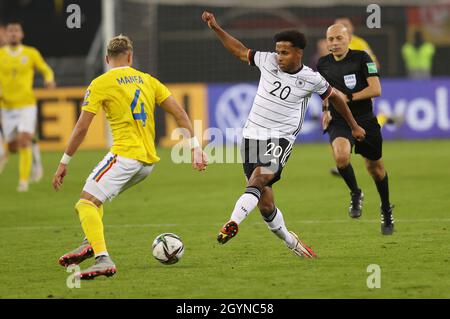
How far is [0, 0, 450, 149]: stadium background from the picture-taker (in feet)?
82.5

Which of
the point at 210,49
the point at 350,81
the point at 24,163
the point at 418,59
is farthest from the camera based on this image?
the point at 418,59

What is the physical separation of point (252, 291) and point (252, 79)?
20514 millimetres

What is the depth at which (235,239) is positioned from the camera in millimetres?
11266

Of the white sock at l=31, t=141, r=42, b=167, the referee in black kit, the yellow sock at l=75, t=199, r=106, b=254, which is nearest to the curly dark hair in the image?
the yellow sock at l=75, t=199, r=106, b=254

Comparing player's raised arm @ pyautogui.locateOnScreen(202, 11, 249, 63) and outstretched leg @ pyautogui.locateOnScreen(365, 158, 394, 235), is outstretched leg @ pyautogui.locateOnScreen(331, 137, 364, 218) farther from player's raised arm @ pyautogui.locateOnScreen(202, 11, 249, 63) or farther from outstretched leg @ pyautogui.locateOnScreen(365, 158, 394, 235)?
player's raised arm @ pyautogui.locateOnScreen(202, 11, 249, 63)

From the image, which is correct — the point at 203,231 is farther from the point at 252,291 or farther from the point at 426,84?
the point at 426,84

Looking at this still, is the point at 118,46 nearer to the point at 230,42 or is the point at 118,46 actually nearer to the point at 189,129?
the point at 189,129

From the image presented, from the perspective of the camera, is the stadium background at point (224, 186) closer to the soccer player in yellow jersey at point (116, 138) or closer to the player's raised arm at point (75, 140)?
the soccer player in yellow jersey at point (116, 138)

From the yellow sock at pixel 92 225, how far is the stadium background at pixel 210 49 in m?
16.1

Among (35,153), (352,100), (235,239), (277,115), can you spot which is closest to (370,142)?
(352,100)

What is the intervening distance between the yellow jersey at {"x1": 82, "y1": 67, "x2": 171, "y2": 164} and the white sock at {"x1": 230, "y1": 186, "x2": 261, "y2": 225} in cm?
85

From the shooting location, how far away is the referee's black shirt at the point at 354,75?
1187cm

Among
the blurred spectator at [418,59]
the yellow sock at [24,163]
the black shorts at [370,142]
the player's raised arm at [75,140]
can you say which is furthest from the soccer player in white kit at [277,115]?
the blurred spectator at [418,59]

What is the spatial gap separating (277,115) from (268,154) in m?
0.38
